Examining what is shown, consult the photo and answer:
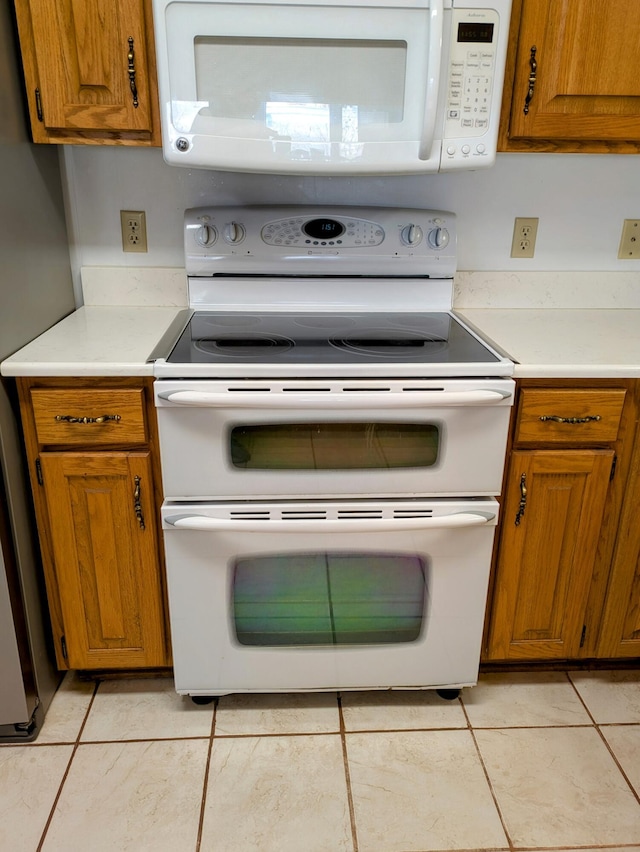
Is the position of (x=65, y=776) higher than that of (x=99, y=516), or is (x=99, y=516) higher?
(x=99, y=516)

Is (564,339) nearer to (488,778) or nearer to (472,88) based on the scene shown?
(472,88)

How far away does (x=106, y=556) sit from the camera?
1460 mm

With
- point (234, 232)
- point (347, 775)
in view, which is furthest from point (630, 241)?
point (347, 775)

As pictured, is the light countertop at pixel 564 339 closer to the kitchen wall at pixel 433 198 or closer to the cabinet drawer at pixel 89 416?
the kitchen wall at pixel 433 198

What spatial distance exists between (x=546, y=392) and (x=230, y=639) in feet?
2.89

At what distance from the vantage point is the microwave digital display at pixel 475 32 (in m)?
1.32

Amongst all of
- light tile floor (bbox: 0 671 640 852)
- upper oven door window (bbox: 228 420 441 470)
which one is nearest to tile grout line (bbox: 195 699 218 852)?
light tile floor (bbox: 0 671 640 852)

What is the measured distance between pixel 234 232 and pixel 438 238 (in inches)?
20.2

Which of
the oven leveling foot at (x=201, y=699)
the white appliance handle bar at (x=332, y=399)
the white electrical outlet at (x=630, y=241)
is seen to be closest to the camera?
the white appliance handle bar at (x=332, y=399)

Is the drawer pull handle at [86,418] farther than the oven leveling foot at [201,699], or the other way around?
the oven leveling foot at [201,699]

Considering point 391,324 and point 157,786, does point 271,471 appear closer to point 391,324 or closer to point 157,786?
point 391,324

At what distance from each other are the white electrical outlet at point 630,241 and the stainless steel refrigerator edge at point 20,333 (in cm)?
151

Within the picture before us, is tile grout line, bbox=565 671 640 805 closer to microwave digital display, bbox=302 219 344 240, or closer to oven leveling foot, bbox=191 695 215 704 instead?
oven leveling foot, bbox=191 695 215 704

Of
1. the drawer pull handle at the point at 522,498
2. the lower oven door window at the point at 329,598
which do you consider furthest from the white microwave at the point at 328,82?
the lower oven door window at the point at 329,598
